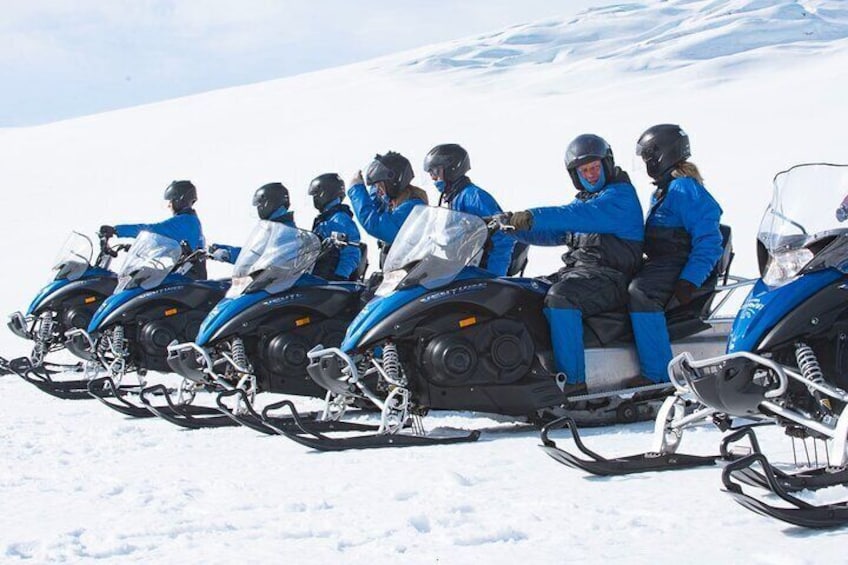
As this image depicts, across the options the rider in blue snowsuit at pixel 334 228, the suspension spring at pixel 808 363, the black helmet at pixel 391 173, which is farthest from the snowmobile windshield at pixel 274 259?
the suspension spring at pixel 808 363

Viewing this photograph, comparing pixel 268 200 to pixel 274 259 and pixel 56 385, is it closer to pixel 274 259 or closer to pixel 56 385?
pixel 274 259

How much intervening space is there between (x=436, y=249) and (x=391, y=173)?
1.50m

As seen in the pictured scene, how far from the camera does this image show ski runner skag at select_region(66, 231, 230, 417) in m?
9.36

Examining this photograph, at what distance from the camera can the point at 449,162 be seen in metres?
7.28

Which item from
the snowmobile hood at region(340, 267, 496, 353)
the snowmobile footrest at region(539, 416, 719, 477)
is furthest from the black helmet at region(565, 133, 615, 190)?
the snowmobile footrest at region(539, 416, 719, 477)

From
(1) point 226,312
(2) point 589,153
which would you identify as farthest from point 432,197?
(2) point 589,153

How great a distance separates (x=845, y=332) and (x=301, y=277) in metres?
4.29

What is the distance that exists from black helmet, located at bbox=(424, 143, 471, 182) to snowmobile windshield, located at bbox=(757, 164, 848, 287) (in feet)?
9.33

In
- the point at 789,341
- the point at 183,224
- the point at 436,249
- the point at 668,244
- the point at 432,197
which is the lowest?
the point at 789,341

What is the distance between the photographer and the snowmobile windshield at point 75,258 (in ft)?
37.4

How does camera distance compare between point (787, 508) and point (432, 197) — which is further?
point (432, 197)

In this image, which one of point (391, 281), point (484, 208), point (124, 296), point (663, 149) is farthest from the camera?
point (124, 296)

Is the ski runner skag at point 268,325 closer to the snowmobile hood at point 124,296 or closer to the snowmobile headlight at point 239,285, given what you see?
the snowmobile headlight at point 239,285

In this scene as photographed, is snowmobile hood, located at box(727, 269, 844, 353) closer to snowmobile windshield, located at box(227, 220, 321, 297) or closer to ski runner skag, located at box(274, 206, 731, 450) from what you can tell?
ski runner skag, located at box(274, 206, 731, 450)
